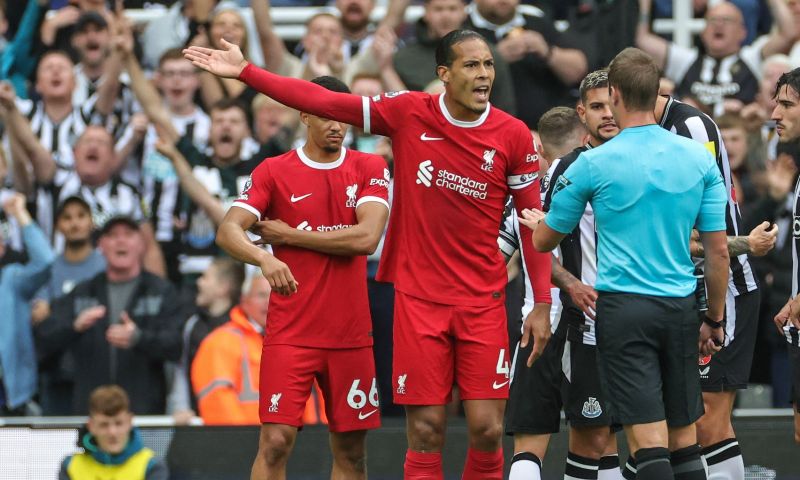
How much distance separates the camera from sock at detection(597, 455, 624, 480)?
8297 mm

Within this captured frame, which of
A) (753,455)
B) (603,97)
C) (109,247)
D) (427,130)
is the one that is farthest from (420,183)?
(109,247)

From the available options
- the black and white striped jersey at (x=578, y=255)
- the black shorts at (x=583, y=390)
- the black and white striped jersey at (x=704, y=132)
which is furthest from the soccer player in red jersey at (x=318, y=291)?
the black and white striped jersey at (x=704, y=132)

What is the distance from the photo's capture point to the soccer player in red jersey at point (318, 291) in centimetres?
815

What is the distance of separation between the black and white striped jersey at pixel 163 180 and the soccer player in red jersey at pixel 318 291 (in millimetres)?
3726

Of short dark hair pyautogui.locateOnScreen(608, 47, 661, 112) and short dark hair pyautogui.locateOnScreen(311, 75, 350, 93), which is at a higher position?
short dark hair pyautogui.locateOnScreen(311, 75, 350, 93)

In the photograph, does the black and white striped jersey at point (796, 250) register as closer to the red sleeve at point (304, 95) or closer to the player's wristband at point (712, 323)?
the player's wristband at point (712, 323)

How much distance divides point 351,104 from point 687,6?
6.02 meters

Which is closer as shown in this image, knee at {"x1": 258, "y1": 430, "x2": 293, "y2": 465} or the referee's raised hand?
the referee's raised hand

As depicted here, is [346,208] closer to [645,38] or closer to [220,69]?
[220,69]

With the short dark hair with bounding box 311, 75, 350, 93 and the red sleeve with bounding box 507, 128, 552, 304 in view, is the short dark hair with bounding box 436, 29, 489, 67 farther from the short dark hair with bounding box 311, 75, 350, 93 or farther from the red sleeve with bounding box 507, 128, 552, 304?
the short dark hair with bounding box 311, 75, 350, 93

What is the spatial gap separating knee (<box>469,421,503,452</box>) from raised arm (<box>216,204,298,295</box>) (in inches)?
48.0

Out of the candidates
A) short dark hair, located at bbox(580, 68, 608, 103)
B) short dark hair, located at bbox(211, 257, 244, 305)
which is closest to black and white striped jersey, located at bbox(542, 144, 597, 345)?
short dark hair, located at bbox(580, 68, 608, 103)

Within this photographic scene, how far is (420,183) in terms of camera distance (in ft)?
25.8

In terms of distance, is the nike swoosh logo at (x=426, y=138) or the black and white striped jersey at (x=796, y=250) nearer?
the nike swoosh logo at (x=426, y=138)
